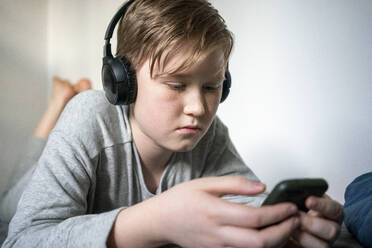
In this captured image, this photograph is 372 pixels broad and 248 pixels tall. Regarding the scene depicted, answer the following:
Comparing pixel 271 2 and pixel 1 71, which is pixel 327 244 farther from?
pixel 1 71

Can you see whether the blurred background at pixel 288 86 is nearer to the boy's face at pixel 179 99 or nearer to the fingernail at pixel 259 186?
the boy's face at pixel 179 99

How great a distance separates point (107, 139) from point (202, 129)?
0.24m

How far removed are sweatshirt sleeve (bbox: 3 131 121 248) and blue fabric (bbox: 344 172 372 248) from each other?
0.48m

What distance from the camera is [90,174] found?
75 centimetres

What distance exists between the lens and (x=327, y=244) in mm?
504

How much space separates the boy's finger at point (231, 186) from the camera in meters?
0.45

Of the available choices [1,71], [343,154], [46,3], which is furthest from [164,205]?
[46,3]

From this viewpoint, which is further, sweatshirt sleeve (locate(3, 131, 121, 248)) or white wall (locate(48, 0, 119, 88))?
white wall (locate(48, 0, 119, 88))

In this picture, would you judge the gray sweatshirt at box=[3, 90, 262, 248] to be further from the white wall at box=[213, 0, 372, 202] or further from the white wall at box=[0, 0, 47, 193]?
the white wall at box=[0, 0, 47, 193]

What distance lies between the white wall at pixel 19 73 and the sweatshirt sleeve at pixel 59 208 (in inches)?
49.8

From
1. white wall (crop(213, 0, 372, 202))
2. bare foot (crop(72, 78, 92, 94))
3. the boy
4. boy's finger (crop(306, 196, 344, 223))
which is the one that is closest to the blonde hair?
the boy

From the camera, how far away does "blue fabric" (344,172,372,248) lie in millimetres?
649

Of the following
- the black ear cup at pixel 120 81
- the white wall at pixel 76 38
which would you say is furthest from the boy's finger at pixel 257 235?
the white wall at pixel 76 38

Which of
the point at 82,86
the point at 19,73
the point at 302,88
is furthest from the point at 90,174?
the point at 19,73
